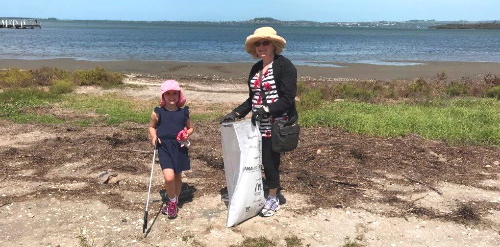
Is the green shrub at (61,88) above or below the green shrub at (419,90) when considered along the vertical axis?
below

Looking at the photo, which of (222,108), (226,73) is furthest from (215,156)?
(226,73)

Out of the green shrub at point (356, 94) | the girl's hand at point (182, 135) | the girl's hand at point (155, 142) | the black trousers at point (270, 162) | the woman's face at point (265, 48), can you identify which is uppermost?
the woman's face at point (265, 48)

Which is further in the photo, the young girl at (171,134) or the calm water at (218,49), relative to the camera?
the calm water at (218,49)

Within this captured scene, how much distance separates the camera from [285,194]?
604cm

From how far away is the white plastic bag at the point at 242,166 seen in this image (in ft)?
16.1

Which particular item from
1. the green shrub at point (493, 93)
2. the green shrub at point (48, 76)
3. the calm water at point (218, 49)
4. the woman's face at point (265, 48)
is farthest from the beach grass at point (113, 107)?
the calm water at point (218, 49)

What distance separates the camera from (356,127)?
30.3 ft

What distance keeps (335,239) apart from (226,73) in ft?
76.3

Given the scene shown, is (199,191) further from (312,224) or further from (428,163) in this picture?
(428,163)

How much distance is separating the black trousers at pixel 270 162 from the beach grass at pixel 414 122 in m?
4.17

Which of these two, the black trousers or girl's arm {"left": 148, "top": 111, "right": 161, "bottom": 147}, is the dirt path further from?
girl's arm {"left": 148, "top": 111, "right": 161, "bottom": 147}

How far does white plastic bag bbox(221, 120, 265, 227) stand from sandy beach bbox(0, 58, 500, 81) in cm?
2063

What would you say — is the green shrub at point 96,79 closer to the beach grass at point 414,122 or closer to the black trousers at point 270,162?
the beach grass at point 414,122

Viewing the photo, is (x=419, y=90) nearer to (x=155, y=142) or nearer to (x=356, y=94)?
(x=356, y=94)
